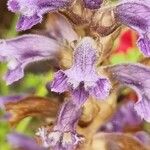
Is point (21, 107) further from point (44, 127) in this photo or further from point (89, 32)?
point (89, 32)

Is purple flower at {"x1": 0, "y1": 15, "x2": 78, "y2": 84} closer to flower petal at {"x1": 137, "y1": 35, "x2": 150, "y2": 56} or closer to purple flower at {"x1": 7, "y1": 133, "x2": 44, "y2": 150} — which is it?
flower petal at {"x1": 137, "y1": 35, "x2": 150, "y2": 56}

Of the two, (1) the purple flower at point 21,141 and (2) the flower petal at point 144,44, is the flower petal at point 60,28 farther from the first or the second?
(1) the purple flower at point 21,141

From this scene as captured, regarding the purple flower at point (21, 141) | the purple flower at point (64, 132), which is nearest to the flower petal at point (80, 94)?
the purple flower at point (64, 132)

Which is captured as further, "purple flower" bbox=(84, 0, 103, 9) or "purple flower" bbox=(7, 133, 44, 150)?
"purple flower" bbox=(7, 133, 44, 150)

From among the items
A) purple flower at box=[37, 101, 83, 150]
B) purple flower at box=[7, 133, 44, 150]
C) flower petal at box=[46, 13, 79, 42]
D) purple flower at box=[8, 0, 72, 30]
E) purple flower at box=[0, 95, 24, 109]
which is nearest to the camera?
purple flower at box=[8, 0, 72, 30]

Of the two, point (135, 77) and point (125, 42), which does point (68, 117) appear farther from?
point (125, 42)

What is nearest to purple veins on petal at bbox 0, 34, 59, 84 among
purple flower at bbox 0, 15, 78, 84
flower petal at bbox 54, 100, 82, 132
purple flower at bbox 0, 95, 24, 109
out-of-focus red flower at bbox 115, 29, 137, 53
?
purple flower at bbox 0, 15, 78, 84
